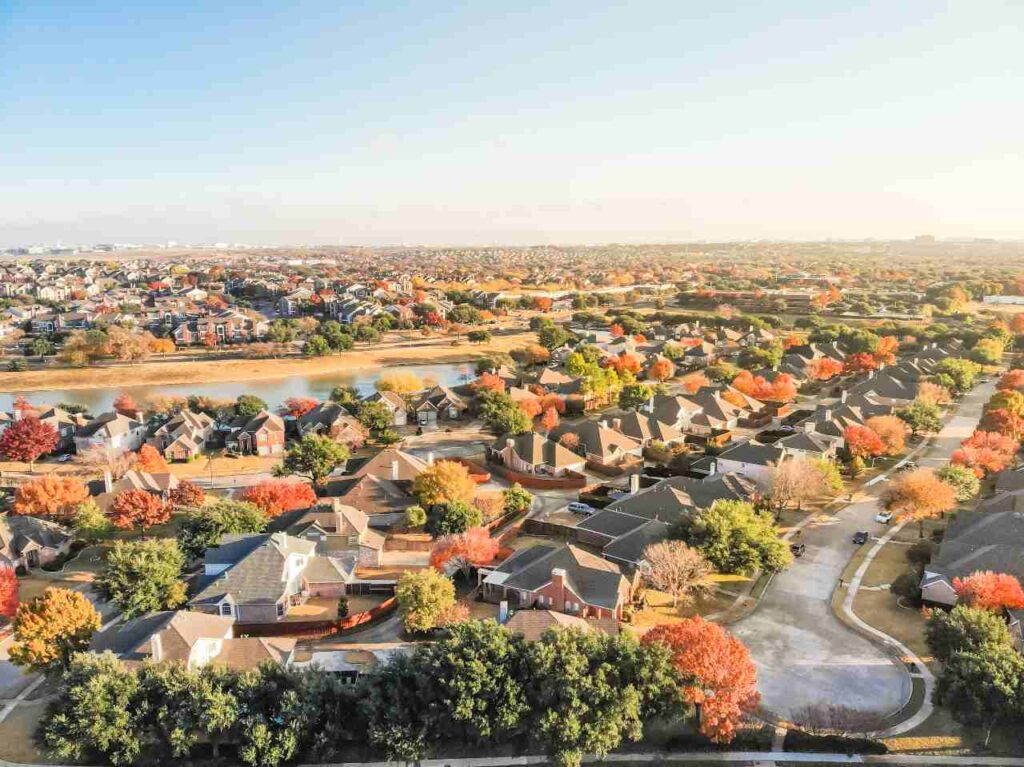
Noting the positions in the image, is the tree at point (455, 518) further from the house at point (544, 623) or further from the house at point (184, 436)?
the house at point (184, 436)

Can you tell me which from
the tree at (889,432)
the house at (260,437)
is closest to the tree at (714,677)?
the tree at (889,432)

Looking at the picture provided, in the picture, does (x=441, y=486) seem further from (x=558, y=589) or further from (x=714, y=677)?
(x=714, y=677)

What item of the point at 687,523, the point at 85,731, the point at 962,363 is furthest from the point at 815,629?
the point at 962,363

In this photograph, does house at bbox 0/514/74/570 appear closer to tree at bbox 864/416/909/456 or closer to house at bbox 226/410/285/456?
house at bbox 226/410/285/456

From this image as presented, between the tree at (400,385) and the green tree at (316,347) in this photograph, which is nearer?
the tree at (400,385)

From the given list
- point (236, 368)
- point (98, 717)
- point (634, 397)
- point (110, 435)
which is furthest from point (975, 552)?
point (236, 368)

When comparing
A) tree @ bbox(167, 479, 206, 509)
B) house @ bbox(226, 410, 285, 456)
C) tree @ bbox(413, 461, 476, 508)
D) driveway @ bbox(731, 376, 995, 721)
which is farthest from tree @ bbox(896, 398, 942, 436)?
tree @ bbox(167, 479, 206, 509)
